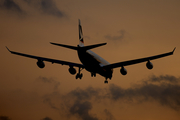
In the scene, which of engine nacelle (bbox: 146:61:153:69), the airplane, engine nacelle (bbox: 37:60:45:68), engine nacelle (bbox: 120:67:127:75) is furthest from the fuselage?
engine nacelle (bbox: 146:61:153:69)

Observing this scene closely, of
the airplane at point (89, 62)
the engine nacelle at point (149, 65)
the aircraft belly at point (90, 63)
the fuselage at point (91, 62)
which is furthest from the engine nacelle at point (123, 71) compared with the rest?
the engine nacelle at point (149, 65)

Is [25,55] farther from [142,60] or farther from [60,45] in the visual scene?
[142,60]

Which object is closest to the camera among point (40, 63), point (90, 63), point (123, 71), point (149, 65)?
point (149, 65)

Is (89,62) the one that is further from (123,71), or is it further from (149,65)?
(149,65)

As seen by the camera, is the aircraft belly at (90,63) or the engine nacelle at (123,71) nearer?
the engine nacelle at (123,71)

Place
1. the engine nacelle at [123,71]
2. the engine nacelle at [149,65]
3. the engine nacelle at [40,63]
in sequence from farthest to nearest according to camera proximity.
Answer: the engine nacelle at [40,63] < the engine nacelle at [123,71] < the engine nacelle at [149,65]

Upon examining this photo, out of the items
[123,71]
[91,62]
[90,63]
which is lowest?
[123,71]

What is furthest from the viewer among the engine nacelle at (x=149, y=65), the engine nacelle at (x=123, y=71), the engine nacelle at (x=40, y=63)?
the engine nacelle at (x=40, y=63)

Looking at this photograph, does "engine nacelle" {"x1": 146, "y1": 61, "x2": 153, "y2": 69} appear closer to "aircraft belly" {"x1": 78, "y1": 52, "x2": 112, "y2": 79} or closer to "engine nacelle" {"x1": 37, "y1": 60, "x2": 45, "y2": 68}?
"aircraft belly" {"x1": 78, "y1": 52, "x2": 112, "y2": 79}

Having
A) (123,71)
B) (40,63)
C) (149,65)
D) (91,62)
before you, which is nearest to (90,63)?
(91,62)

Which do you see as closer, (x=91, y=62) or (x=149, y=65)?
(x=149, y=65)

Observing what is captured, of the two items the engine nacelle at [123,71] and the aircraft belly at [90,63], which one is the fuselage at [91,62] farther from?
the engine nacelle at [123,71]

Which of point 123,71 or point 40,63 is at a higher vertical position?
point 40,63

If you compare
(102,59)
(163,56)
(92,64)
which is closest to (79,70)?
(92,64)
